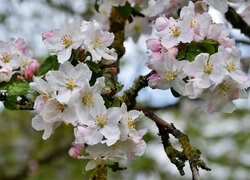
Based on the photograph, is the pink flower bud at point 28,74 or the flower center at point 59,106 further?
the pink flower bud at point 28,74

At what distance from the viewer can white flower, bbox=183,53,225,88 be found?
1166 mm

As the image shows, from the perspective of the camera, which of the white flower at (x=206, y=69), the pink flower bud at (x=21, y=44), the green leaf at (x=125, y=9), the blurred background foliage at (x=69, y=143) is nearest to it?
the white flower at (x=206, y=69)

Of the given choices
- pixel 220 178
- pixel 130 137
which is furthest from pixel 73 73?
pixel 220 178

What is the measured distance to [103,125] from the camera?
1.19 meters

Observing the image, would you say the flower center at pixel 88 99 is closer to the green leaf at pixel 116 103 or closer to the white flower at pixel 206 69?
the green leaf at pixel 116 103

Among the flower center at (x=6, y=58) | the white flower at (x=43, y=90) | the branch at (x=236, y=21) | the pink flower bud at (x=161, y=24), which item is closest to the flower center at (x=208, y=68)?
the pink flower bud at (x=161, y=24)

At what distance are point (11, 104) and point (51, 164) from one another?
4.17m

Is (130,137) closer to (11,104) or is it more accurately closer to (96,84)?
(96,84)

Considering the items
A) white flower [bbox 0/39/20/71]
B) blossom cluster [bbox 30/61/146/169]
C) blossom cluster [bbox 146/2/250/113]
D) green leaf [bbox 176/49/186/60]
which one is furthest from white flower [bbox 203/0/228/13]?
white flower [bbox 0/39/20/71]

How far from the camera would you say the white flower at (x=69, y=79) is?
4.00 ft

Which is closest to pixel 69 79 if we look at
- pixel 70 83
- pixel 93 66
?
pixel 70 83

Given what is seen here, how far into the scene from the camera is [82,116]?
1211mm

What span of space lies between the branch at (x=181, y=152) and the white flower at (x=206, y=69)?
0.24m

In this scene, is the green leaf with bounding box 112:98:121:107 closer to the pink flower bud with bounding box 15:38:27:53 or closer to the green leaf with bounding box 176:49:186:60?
the green leaf with bounding box 176:49:186:60
